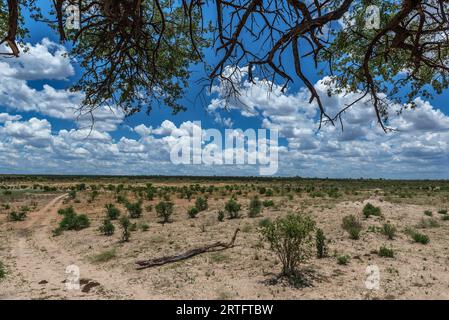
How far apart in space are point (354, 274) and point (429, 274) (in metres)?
1.90

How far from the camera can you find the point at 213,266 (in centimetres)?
1034

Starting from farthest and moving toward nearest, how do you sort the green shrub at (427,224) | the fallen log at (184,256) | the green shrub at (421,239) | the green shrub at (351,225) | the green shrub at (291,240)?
1. the green shrub at (427,224)
2. the green shrub at (351,225)
3. the green shrub at (421,239)
4. the fallen log at (184,256)
5. the green shrub at (291,240)

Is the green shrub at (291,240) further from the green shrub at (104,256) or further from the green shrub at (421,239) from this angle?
the green shrub at (104,256)

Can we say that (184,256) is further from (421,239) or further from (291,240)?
(421,239)

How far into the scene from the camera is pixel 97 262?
462 inches

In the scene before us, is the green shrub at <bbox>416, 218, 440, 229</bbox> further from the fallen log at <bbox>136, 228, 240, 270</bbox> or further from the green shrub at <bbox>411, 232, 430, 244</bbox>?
the fallen log at <bbox>136, 228, 240, 270</bbox>

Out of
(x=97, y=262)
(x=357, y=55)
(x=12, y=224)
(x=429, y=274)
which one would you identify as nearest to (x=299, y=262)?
(x=429, y=274)

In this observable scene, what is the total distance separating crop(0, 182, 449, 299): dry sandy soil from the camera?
8.28 m

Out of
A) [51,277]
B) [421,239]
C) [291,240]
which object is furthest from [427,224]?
[51,277]

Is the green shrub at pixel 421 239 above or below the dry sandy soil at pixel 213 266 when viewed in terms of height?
above

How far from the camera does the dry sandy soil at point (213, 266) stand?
828 cm

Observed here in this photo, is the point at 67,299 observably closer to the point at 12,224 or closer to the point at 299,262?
the point at 299,262

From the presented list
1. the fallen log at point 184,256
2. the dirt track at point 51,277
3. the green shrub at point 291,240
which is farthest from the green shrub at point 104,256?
the green shrub at point 291,240
